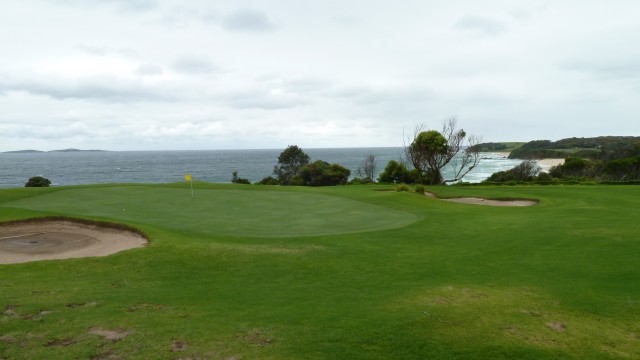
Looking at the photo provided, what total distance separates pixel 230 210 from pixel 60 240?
7.06 meters

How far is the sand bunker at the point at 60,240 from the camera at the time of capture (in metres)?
13.5

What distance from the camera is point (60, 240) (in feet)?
50.2

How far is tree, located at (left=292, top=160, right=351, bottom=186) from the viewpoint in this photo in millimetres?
63000

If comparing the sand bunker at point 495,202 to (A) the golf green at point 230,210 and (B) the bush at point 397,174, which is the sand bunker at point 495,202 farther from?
(B) the bush at point 397,174

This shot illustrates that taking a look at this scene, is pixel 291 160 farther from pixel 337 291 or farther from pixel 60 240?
pixel 337 291

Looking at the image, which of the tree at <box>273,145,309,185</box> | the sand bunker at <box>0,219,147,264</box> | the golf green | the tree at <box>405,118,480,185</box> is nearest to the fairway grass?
the golf green

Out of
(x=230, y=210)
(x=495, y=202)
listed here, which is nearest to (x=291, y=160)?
(x=495, y=202)

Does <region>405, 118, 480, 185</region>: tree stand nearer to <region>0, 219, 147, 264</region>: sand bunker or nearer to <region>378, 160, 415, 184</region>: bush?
<region>378, 160, 415, 184</region>: bush

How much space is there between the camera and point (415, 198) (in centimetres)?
2470

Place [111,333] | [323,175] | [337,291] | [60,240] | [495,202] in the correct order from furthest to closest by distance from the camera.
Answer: [323,175]
[495,202]
[60,240]
[337,291]
[111,333]

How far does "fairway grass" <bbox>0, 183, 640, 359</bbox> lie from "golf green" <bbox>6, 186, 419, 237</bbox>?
0.70 feet

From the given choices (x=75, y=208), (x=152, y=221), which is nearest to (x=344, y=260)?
(x=152, y=221)

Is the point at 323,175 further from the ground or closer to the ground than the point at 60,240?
further from the ground

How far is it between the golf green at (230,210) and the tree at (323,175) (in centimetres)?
3582
